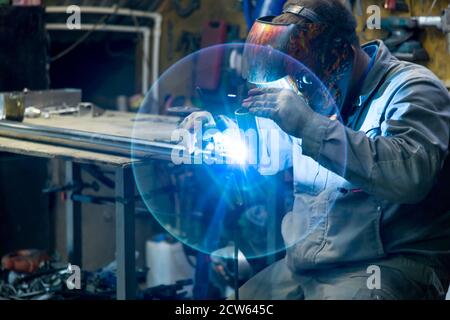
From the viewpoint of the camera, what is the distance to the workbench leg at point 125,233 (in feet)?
8.47

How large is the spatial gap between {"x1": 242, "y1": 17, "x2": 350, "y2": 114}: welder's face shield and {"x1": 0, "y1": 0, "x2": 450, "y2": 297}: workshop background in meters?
1.08

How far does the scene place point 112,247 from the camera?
155 inches

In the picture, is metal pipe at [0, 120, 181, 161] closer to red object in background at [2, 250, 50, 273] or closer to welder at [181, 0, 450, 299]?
welder at [181, 0, 450, 299]

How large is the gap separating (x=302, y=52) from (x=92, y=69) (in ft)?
10.9

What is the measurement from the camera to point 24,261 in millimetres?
3555

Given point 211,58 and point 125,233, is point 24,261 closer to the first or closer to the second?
point 125,233

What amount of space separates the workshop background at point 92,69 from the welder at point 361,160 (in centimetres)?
100

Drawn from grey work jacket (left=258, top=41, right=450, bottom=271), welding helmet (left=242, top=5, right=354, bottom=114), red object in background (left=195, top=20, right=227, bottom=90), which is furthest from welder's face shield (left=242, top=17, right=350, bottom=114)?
red object in background (left=195, top=20, right=227, bottom=90)

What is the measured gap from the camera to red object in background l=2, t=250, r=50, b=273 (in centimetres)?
354

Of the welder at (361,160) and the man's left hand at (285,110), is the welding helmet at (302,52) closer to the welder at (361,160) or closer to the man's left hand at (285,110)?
the welder at (361,160)

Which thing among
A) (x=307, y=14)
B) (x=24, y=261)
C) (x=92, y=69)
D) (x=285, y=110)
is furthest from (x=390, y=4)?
(x=92, y=69)

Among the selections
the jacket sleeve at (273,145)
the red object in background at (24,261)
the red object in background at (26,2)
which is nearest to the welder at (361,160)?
the jacket sleeve at (273,145)
